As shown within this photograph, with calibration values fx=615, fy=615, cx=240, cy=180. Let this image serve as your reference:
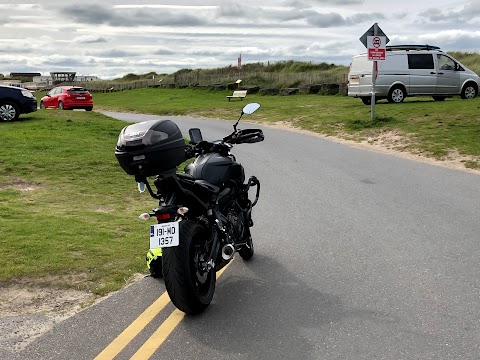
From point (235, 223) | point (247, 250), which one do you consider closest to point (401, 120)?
point (247, 250)

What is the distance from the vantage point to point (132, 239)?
7.31 metres

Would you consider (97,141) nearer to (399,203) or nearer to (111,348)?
(399,203)

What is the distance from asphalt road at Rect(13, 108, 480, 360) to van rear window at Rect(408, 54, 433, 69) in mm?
18063

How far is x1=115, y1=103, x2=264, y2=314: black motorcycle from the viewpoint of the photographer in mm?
4723

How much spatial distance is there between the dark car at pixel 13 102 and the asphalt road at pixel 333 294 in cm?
1280

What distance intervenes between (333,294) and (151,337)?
174 cm

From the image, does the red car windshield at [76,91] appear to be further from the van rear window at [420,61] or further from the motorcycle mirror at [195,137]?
the motorcycle mirror at [195,137]

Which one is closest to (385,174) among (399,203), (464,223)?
(399,203)

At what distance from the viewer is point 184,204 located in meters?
5.15

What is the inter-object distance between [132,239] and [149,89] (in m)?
52.0

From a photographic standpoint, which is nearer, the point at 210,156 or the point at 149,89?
the point at 210,156

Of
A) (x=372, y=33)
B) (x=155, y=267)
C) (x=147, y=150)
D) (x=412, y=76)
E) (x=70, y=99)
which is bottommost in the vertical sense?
(x=155, y=267)

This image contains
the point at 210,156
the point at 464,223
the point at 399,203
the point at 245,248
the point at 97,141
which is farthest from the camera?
the point at 97,141

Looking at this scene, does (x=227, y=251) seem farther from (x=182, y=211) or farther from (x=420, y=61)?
(x=420, y=61)
